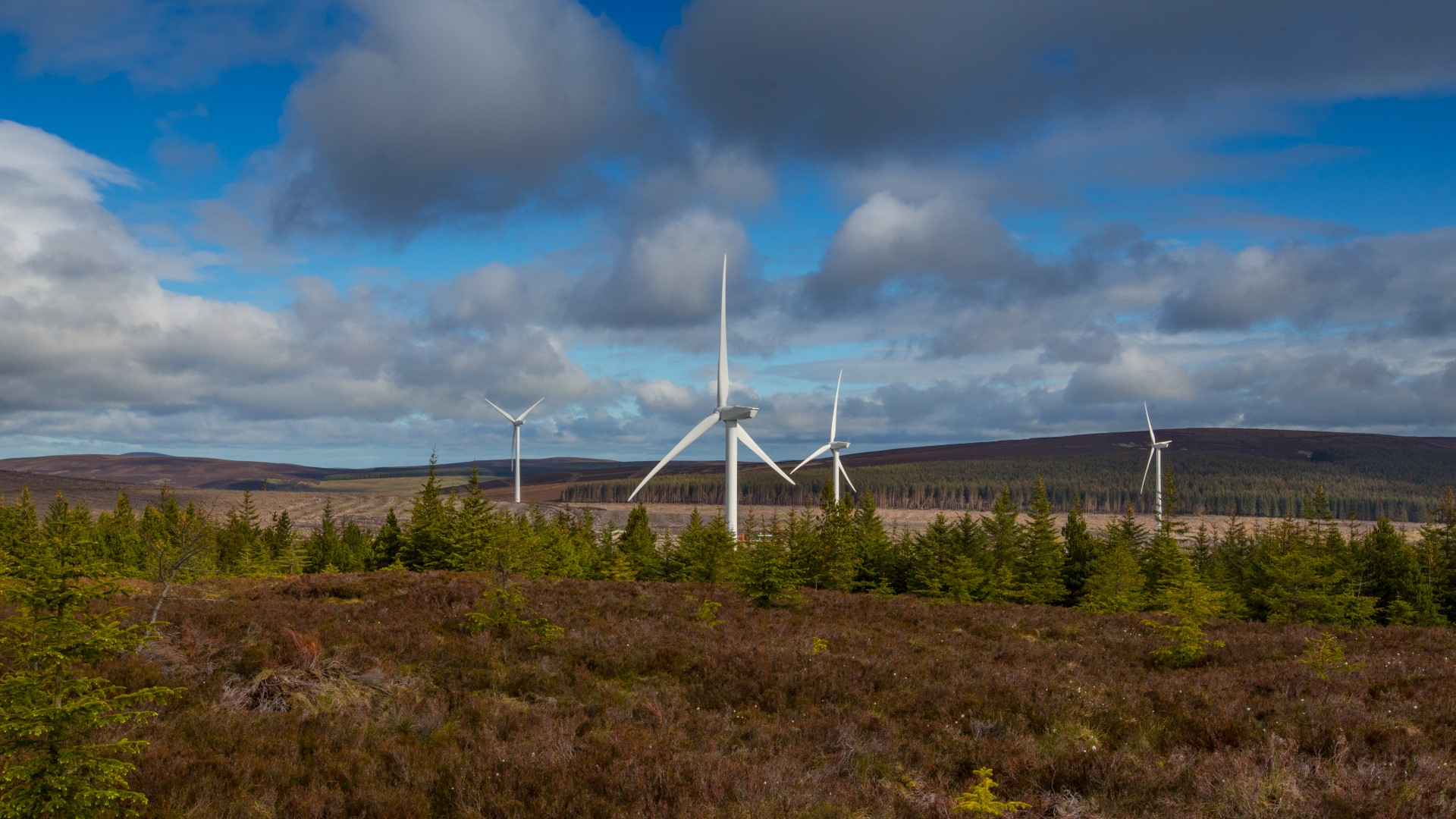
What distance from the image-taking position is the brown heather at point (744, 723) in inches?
394

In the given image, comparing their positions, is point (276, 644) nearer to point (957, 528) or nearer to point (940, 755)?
point (940, 755)

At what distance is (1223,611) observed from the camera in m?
40.0

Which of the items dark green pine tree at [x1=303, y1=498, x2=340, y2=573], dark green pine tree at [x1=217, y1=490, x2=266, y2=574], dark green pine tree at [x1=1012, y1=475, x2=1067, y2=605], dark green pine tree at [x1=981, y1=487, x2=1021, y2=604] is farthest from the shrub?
dark green pine tree at [x1=303, y1=498, x2=340, y2=573]

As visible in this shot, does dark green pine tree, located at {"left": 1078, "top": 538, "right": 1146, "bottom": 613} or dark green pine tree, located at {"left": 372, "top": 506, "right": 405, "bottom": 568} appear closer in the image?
dark green pine tree, located at {"left": 1078, "top": 538, "right": 1146, "bottom": 613}

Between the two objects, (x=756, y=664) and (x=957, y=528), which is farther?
(x=957, y=528)

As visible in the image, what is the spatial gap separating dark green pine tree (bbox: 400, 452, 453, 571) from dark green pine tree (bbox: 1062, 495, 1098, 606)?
127 ft

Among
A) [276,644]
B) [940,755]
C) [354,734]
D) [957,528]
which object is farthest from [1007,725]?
[957,528]

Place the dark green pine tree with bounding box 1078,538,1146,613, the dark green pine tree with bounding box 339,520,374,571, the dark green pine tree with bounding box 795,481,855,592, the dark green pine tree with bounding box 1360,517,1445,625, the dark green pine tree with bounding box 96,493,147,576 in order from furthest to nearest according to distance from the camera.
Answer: the dark green pine tree with bounding box 339,520,374,571 → the dark green pine tree with bounding box 96,493,147,576 → the dark green pine tree with bounding box 795,481,855,592 → the dark green pine tree with bounding box 1360,517,1445,625 → the dark green pine tree with bounding box 1078,538,1146,613

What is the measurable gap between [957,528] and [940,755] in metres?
40.7

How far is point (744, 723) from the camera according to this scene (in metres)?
13.8

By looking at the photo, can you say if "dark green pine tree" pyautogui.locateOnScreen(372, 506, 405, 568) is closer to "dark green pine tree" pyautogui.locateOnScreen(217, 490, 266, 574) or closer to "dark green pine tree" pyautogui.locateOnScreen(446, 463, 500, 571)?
"dark green pine tree" pyautogui.locateOnScreen(446, 463, 500, 571)

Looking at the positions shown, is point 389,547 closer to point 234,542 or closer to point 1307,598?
point 234,542

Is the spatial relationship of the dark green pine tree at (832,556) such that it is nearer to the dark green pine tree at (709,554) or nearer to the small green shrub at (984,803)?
the dark green pine tree at (709,554)

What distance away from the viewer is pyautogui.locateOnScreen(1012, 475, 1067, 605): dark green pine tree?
46.4m
